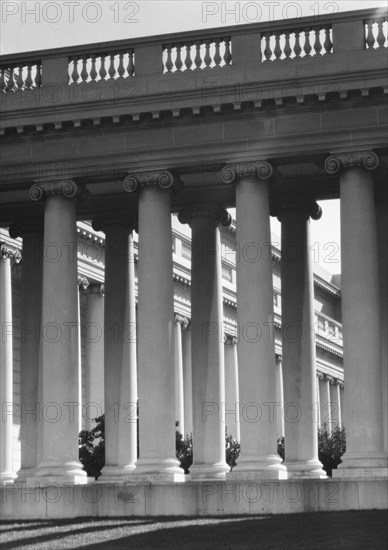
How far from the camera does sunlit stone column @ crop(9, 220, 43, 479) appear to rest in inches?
3442

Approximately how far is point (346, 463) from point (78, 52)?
27335mm

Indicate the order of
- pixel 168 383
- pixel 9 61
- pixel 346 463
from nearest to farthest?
pixel 346 463 → pixel 168 383 → pixel 9 61

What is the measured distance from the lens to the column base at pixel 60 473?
7462cm

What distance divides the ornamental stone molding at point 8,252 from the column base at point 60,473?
94.7ft

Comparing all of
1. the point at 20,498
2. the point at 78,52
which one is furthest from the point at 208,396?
the point at 78,52

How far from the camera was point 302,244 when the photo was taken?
8256cm

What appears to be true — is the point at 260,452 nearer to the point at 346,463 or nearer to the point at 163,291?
the point at 346,463

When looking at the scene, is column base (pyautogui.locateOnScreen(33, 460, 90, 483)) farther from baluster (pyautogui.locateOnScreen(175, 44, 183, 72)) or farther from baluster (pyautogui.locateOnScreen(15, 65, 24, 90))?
baluster (pyautogui.locateOnScreen(175, 44, 183, 72))

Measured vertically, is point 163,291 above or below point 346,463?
above

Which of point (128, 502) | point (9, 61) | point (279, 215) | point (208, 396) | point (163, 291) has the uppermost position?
point (9, 61)

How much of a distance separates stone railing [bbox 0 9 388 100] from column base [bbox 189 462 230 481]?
22.3 m

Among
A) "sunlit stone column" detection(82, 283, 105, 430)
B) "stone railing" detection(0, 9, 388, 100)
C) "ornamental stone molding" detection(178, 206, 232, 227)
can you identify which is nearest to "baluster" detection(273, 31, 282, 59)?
"stone railing" detection(0, 9, 388, 100)

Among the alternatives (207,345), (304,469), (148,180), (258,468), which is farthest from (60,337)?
(304,469)

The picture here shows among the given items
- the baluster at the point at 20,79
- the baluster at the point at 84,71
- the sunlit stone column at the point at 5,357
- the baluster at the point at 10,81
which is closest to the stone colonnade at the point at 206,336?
the baluster at the point at 84,71
